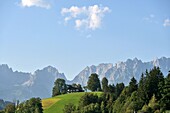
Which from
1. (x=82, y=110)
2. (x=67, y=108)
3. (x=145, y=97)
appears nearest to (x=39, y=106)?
(x=67, y=108)

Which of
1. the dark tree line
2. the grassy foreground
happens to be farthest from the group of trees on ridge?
the grassy foreground

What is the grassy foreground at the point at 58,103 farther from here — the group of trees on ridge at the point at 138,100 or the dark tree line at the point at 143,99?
the dark tree line at the point at 143,99

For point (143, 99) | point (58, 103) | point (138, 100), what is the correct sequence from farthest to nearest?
point (58, 103) → point (143, 99) → point (138, 100)

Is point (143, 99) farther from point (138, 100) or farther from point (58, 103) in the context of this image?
point (58, 103)

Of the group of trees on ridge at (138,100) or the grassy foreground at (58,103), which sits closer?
the group of trees on ridge at (138,100)

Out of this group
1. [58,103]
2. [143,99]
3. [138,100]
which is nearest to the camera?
[138,100]

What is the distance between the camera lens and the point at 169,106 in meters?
91.1

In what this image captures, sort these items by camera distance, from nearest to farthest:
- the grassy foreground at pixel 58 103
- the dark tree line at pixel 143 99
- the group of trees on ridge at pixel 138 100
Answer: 1. the dark tree line at pixel 143 99
2. the group of trees on ridge at pixel 138 100
3. the grassy foreground at pixel 58 103

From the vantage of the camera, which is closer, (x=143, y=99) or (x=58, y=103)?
(x=143, y=99)

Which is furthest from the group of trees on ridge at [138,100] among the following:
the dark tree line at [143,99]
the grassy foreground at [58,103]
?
the grassy foreground at [58,103]

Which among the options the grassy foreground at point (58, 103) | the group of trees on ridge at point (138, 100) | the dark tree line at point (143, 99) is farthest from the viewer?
the grassy foreground at point (58, 103)

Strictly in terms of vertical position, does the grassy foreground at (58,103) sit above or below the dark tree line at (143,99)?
above

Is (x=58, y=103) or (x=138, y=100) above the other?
(x=58, y=103)

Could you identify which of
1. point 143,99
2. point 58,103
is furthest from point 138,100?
point 58,103
